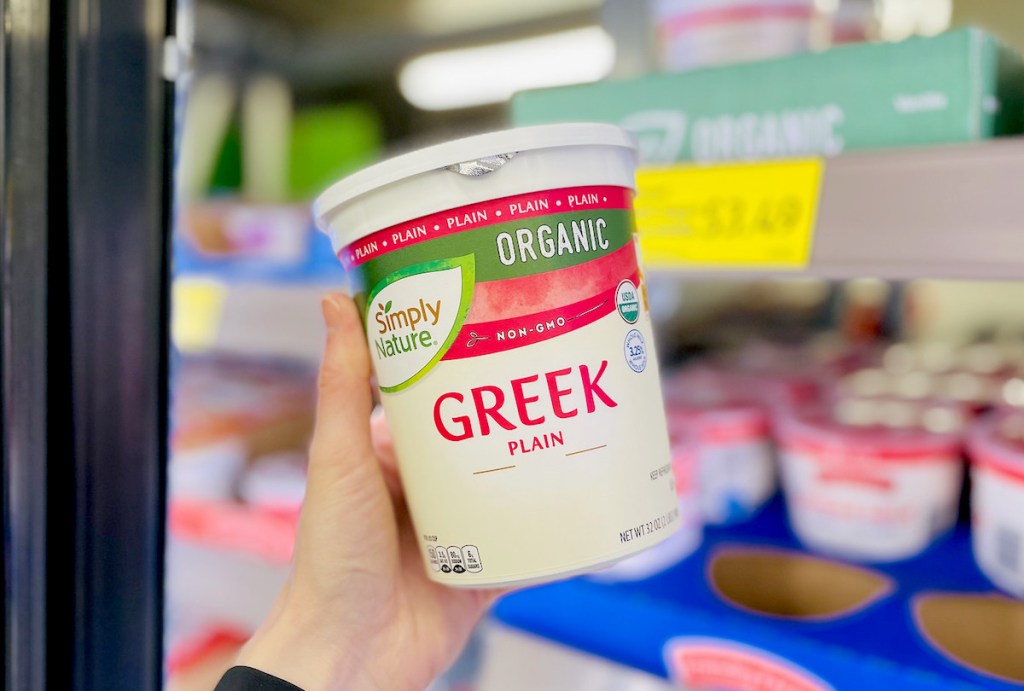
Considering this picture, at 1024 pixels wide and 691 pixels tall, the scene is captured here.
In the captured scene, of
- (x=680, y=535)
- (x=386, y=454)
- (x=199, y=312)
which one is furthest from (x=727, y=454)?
(x=199, y=312)

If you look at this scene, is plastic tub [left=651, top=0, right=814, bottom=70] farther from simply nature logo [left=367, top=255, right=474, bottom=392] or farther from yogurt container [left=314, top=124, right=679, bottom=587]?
simply nature logo [left=367, top=255, right=474, bottom=392]

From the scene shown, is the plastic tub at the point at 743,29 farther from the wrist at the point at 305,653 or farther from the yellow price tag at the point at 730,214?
the wrist at the point at 305,653

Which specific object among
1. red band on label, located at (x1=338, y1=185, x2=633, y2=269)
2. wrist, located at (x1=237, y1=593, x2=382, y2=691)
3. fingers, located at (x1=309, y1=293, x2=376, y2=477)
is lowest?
wrist, located at (x1=237, y1=593, x2=382, y2=691)

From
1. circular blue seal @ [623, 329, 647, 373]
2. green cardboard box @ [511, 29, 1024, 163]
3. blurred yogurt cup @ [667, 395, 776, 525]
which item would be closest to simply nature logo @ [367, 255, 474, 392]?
circular blue seal @ [623, 329, 647, 373]

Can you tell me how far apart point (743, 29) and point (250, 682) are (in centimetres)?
74

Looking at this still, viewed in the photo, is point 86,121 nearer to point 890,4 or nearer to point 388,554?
point 388,554

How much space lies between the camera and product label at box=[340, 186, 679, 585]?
1.73 ft

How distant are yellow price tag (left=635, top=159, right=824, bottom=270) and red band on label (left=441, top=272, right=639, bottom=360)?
242 millimetres

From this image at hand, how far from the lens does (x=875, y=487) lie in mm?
874

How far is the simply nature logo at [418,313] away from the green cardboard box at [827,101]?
0.35 metres

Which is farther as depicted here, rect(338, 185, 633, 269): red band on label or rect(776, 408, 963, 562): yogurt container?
rect(776, 408, 963, 562): yogurt container

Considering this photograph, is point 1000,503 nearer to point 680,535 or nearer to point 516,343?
point 680,535

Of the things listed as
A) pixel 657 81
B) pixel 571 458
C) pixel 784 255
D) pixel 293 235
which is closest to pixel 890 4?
pixel 657 81

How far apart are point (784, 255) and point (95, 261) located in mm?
564
